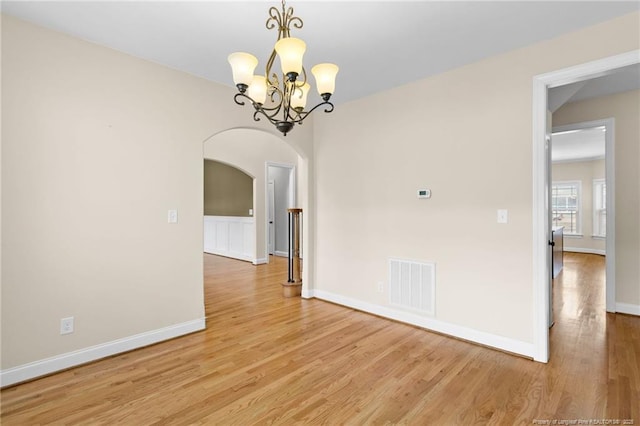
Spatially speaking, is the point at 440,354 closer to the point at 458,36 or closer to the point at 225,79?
the point at 458,36

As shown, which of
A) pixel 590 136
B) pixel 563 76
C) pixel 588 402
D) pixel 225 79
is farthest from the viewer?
pixel 590 136

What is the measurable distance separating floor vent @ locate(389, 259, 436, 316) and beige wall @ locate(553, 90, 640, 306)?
2.46m

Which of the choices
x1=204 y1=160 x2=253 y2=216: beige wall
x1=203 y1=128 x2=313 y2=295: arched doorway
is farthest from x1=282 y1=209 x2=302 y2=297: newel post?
x1=204 y1=160 x2=253 y2=216: beige wall

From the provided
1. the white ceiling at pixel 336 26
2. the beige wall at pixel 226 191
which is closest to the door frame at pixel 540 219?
the white ceiling at pixel 336 26

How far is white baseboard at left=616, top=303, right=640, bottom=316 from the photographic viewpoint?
3631 millimetres

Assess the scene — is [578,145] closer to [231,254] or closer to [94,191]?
[231,254]

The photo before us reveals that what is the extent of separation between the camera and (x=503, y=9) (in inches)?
85.4

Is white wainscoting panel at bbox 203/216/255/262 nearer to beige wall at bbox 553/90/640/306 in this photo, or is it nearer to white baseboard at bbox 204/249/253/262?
white baseboard at bbox 204/249/253/262

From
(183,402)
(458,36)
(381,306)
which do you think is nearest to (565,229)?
(381,306)

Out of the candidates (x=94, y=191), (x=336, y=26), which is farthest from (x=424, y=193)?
(x=94, y=191)

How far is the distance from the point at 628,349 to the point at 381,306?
2.25 metres

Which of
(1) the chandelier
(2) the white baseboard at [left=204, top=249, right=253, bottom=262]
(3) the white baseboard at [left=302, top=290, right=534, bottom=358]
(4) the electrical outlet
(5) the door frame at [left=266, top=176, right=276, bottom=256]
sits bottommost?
(3) the white baseboard at [left=302, top=290, right=534, bottom=358]

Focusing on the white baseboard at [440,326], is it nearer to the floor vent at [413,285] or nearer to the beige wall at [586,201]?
the floor vent at [413,285]

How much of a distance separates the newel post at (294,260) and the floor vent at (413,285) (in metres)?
1.51
